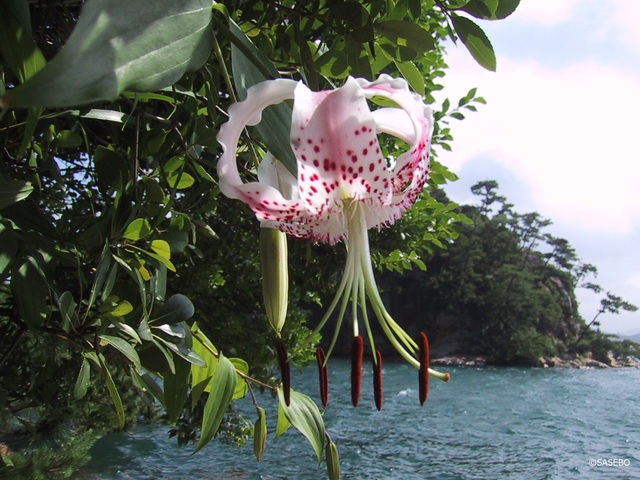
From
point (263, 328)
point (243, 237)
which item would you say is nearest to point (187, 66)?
point (243, 237)

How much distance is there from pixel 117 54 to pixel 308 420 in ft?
1.26

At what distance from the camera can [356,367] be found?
37 centimetres

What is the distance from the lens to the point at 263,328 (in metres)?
2.25

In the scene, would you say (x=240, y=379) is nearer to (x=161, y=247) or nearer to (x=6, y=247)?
(x=161, y=247)

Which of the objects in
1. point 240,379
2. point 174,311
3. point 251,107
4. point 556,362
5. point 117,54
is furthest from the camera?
point 556,362

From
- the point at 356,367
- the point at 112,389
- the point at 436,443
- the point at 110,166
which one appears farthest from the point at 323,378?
the point at 436,443

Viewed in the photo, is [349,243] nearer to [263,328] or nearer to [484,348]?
[263,328]

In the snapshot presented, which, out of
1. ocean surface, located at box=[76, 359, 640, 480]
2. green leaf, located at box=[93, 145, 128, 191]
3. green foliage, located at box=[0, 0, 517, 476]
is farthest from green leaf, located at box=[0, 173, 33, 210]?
ocean surface, located at box=[76, 359, 640, 480]

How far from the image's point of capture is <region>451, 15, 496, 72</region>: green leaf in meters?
0.41

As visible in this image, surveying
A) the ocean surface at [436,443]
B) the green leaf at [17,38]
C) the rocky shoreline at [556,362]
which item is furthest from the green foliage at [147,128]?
the rocky shoreline at [556,362]

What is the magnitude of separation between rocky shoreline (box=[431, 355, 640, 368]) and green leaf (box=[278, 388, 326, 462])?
54.8ft

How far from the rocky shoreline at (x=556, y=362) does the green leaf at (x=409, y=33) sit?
1687 cm

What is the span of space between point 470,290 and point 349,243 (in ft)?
62.4

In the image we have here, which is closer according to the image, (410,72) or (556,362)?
(410,72)
